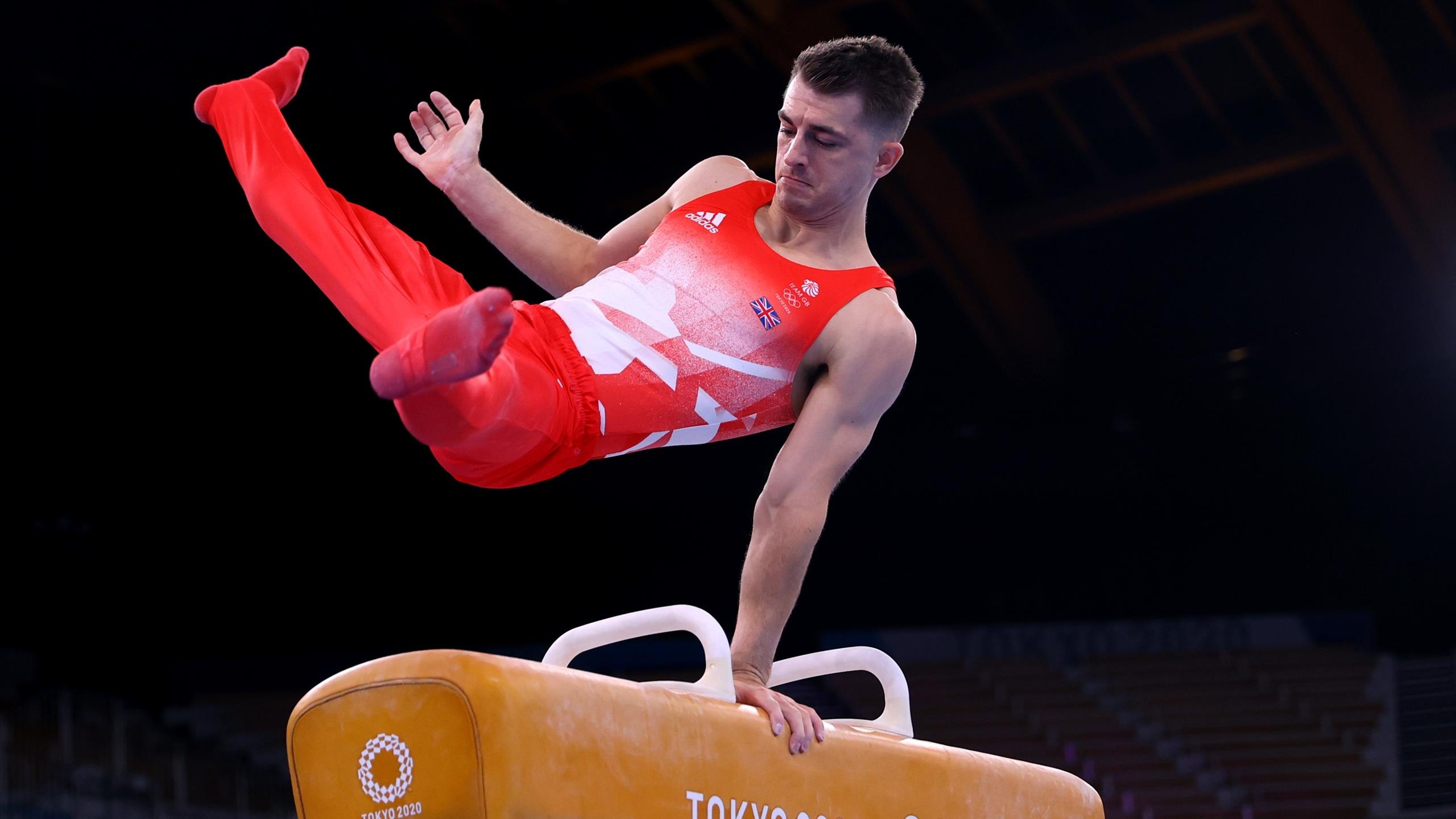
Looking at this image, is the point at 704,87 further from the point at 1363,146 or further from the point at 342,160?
the point at 1363,146

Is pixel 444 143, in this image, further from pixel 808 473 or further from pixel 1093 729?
pixel 1093 729

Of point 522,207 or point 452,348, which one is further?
point 522,207

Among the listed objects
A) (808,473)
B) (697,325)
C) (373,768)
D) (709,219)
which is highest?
(709,219)

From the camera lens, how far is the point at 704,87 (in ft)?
47.2

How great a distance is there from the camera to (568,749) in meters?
2.39

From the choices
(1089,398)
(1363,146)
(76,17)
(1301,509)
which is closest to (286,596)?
(76,17)

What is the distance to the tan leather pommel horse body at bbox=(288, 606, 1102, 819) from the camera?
228cm

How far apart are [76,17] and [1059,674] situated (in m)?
11.9

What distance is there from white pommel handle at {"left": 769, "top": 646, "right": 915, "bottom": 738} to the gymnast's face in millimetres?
1096

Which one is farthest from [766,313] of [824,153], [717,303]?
[824,153]

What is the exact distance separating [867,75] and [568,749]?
1.72 meters

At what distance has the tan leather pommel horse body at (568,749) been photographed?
2279mm

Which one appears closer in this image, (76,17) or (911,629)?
(76,17)

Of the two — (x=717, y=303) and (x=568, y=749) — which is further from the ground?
(x=717, y=303)
